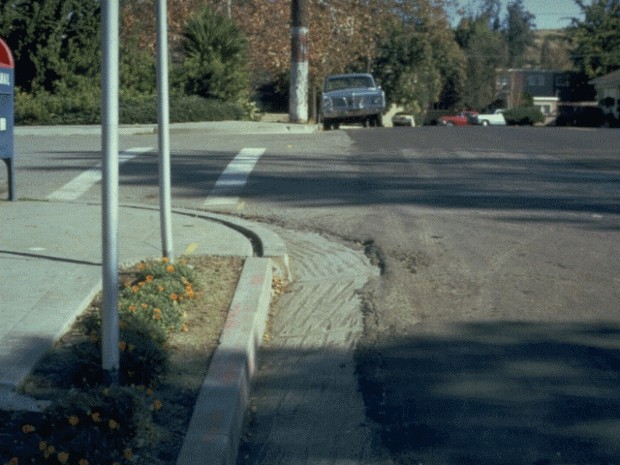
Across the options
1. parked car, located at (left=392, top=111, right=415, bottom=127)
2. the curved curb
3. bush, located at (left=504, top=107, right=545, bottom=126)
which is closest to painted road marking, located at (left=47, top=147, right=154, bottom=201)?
the curved curb

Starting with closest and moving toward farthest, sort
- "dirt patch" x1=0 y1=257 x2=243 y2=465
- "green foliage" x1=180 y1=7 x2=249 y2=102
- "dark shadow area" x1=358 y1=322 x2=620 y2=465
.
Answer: "dirt patch" x1=0 y1=257 x2=243 y2=465, "dark shadow area" x1=358 y1=322 x2=620 y2=465, "green foliage" x1=180 y1=7 x2=249 y2=102

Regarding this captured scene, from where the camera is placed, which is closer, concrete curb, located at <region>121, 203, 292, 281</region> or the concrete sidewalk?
the concrete sidewalk

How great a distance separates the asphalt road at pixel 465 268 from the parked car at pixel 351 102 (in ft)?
41.9

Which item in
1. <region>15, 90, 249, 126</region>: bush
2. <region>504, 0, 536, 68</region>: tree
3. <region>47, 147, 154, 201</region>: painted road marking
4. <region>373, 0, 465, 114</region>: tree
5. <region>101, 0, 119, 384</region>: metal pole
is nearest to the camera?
<region>101, 0, 119, 384</region>: metal pole

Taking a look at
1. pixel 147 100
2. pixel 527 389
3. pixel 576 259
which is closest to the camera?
pixel 527 389

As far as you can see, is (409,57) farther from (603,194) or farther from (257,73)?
(603,194)

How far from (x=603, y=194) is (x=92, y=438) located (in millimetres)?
9500

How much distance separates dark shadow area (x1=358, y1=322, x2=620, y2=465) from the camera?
5129mm

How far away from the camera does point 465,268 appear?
28.8ft

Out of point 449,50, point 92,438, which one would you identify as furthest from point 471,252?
point 449,50

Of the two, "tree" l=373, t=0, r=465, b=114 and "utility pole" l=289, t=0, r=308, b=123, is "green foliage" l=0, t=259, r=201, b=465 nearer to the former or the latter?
"utility pole" l=289, t=0, r=308, b=123

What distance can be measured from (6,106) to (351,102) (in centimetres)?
2098

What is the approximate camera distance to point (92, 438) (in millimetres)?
4547

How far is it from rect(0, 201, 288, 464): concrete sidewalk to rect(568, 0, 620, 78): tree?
209ft
